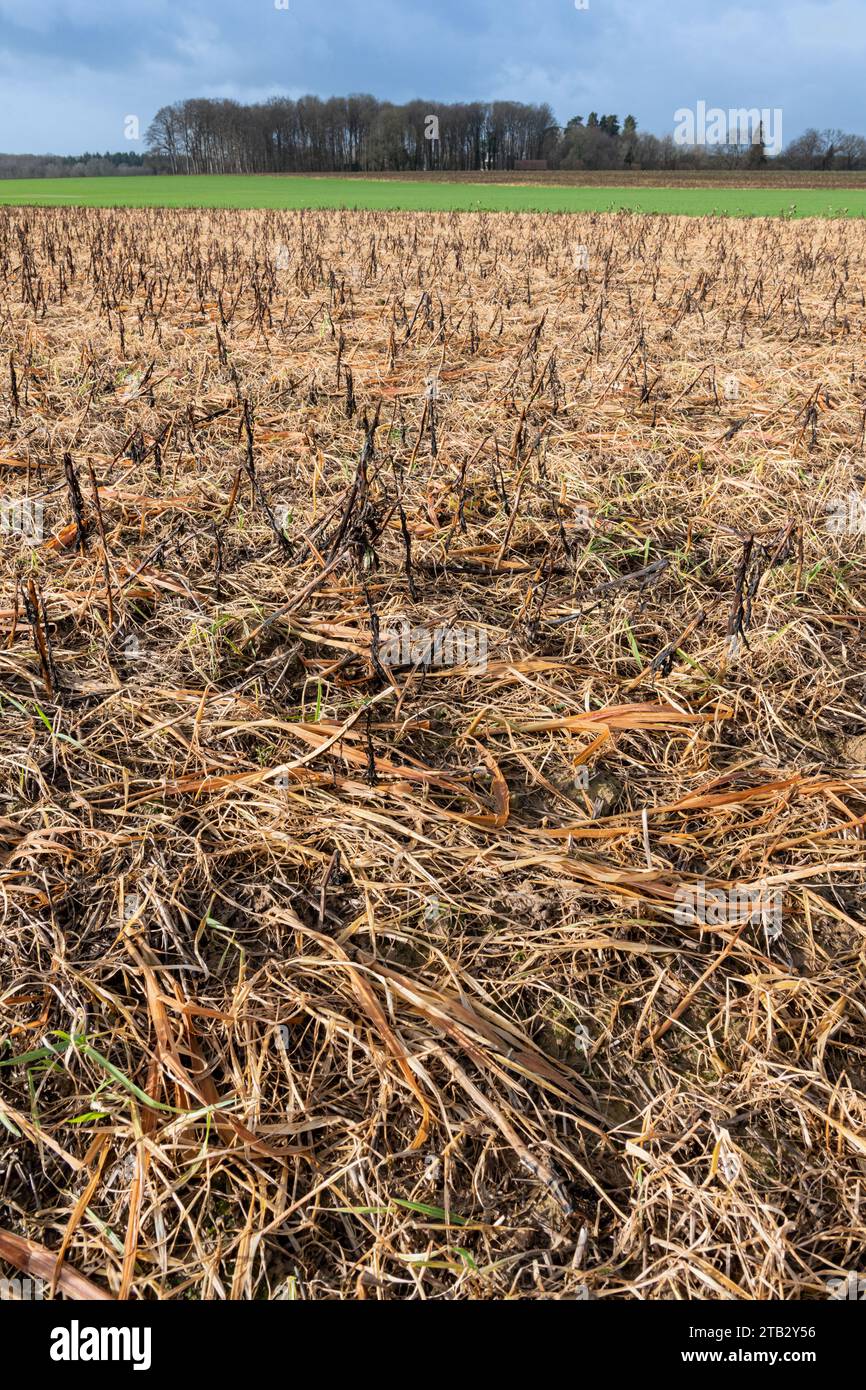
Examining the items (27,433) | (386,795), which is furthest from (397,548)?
(27,433)

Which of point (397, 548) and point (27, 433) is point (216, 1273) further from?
point (27, 433)

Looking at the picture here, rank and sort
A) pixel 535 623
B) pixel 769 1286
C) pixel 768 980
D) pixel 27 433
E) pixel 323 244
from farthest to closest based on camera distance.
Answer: pixel 323 244, pixel 27 433, pixel 535 623, pixel 768 980, pixel 769 1286

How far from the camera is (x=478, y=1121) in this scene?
152 cm

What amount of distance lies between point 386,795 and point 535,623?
89cm

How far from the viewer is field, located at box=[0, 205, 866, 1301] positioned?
1.43 metres

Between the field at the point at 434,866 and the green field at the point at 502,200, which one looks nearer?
the field at the point at 434,866

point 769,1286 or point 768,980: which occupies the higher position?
point 768,980

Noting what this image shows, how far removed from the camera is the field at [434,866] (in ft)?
4.70

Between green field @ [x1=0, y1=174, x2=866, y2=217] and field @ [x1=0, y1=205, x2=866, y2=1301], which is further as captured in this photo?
green field @ [x1=0, y1=174, x2=866, y2=217]

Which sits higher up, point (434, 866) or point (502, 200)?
point (502, 200)

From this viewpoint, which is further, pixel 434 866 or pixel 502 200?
pixel 502 200

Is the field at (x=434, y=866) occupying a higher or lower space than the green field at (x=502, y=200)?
lower

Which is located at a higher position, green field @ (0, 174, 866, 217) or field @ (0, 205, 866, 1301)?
green field @ (0, 174, 866, 217)

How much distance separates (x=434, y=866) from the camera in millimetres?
1960
